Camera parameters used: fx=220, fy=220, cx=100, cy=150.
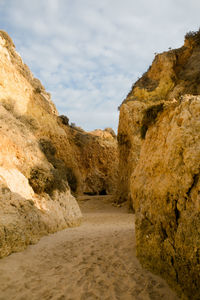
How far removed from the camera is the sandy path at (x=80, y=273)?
3.33 meters

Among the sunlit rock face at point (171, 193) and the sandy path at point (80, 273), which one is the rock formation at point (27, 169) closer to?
the sandy path at point (80, 273)

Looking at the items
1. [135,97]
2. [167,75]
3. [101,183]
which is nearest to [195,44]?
[167,75]

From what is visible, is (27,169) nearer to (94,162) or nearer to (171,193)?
(171,193)

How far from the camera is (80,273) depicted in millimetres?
4082

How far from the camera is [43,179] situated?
26.0 ft

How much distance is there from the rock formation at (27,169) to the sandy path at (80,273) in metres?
0.55

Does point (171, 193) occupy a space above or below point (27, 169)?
below

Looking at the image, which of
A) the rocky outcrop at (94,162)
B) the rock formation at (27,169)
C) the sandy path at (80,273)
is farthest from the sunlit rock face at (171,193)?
the rocky outcrop at (94,162)

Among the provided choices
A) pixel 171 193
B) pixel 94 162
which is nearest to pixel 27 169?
pixel 171 193

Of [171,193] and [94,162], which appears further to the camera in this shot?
[94,162]

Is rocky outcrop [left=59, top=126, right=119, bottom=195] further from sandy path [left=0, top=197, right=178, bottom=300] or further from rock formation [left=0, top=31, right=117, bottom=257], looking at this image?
sandy path [left=0, top=197, right=178, bottom=300]

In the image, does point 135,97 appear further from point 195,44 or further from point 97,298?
point 97,298

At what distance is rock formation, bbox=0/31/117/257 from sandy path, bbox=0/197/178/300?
55 cm

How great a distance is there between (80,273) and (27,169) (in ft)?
14.7
